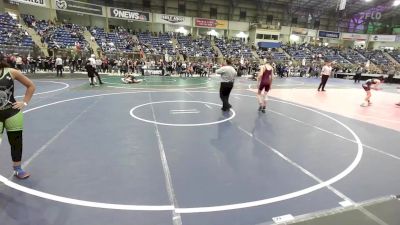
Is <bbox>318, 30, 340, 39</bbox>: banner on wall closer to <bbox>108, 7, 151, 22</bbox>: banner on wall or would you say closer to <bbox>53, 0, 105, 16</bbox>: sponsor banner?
<bbox>108, 7, 151, 22</bbox>: banner on wall

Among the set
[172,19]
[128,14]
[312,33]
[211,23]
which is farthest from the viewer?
[312,33]

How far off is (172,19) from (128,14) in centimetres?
625

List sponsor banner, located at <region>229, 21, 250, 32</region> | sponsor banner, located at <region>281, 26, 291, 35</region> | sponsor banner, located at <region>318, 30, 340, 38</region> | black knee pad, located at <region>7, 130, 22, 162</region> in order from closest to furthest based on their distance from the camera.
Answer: black knee pad, located at <region>7, 130, 22, 162</region>, sponsor banner, located at <region>229, 21, 250, 32</region>, sponsor banner, located at <region>281, 26, 291, 35</region>, sponsor banner, located at <region>318, 30, 340, 38</region>

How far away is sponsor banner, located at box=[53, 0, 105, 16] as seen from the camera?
95.2 ft

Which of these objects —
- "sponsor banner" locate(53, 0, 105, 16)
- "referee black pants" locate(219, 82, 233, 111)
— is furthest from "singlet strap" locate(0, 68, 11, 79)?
"sponsor banner" locate(53, 0, 105, 16)

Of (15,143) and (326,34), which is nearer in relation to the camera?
(15,143)

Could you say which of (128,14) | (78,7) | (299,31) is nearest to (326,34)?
(299,31)

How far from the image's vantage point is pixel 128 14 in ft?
112

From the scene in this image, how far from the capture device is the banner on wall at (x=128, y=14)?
33312mm

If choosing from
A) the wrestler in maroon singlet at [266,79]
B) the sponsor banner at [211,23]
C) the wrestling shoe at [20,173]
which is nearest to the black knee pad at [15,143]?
the wrestling shoe at [20,173]

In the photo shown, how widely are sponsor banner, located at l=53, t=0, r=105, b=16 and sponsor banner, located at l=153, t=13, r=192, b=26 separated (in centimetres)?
710

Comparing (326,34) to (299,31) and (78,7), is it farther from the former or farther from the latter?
(78,7)

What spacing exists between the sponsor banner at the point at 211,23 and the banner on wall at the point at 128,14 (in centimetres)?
745

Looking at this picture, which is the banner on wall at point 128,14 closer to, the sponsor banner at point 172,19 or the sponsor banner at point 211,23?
the sponsor banner at point 172,19
